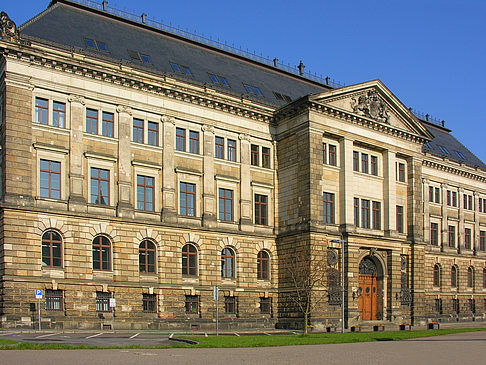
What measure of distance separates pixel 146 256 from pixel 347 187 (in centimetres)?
1918

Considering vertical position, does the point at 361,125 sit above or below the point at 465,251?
above

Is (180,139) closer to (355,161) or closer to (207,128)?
(207,128)

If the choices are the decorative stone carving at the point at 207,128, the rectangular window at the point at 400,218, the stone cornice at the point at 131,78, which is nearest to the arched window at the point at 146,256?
the decorative stone carving at the point at 207,128

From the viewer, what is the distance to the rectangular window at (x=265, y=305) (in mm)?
53312

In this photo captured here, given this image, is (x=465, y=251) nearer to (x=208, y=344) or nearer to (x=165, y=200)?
(x=165, y=200)

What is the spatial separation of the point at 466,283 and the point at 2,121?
5732 cm

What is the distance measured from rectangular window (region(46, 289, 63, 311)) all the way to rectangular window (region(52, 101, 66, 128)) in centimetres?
1176

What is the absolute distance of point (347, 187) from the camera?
54844mm

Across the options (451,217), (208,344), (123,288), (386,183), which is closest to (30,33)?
(123,288)

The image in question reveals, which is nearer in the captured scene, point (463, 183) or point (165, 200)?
point (165, 200)

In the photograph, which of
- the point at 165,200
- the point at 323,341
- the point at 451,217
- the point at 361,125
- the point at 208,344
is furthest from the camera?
the point at 451,217

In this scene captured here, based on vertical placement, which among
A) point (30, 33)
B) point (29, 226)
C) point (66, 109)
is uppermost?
point (30, 33)

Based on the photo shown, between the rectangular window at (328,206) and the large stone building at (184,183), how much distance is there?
126 mm

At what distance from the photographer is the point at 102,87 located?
1829 inches
